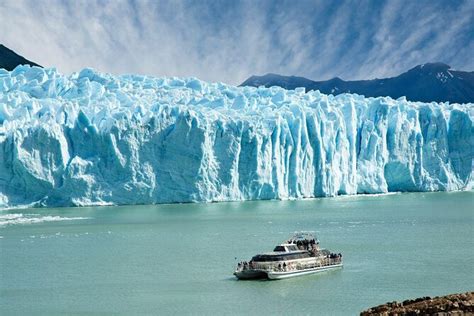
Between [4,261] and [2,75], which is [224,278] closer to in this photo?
[4,261]

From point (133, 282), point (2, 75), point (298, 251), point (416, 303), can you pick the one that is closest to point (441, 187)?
point (2, 75)

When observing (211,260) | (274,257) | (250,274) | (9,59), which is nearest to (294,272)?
(274,257)

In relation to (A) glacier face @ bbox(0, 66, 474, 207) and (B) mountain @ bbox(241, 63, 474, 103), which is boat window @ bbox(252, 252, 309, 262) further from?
(B) mountain @ bbox(241, 63, 474, 103)

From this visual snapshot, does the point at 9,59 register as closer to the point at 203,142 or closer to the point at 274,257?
the point at 203,142

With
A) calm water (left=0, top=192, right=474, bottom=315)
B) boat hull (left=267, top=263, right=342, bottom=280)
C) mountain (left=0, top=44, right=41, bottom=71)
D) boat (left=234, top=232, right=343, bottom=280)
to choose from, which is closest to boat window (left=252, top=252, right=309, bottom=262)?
boat (left=234, top=232, right=343, bottom=280)

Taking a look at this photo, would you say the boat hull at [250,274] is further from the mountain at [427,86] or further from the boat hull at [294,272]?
the mountain at [427,86]
